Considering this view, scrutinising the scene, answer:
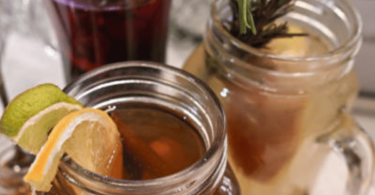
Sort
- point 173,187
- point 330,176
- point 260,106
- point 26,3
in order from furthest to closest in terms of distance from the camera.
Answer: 1. point 26,3
2. point 330,176
3. point 260,106
4. point 173,187

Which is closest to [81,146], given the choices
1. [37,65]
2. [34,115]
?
[34,115]

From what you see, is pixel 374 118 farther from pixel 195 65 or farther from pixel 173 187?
pixel 173 187

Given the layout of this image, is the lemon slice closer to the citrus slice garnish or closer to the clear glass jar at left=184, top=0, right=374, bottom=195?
the citrus slice garnish

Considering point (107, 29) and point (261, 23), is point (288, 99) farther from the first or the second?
point (107, 29)

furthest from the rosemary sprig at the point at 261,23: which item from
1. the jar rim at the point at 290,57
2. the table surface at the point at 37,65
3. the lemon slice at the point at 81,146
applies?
the table surface at the point at 37,65

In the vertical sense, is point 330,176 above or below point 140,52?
below

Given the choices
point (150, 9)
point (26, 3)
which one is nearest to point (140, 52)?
point (150, 9)
